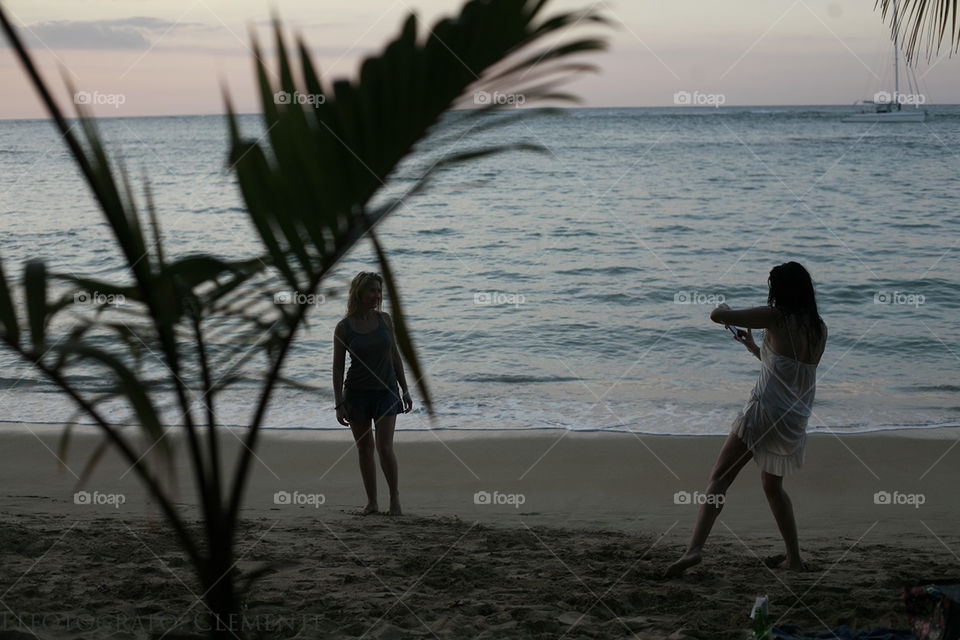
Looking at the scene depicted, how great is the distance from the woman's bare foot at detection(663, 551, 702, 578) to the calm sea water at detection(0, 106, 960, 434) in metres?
2.11

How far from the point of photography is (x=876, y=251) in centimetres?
1698

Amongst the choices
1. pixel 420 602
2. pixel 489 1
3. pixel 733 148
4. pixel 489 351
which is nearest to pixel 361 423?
pixel 420 602

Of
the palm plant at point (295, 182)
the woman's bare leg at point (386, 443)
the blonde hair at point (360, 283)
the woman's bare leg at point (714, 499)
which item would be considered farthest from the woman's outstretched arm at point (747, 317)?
the palm plant at point (295, 182)

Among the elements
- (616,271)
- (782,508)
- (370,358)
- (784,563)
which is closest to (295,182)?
(782,508)

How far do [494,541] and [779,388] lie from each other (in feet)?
5.99

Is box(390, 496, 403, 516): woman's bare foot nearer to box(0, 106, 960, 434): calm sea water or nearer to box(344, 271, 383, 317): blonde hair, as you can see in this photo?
box(344, 271, 383, 317): blonde hair

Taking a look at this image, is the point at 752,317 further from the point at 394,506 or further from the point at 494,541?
the point at 394,506

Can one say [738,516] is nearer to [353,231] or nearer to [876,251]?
[353,231]

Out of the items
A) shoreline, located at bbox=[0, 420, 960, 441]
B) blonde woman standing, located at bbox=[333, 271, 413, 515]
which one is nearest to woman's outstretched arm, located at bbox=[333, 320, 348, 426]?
blonde woman standing, located at bbox=[333, 271, 413, 515]

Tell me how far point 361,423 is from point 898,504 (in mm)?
3742

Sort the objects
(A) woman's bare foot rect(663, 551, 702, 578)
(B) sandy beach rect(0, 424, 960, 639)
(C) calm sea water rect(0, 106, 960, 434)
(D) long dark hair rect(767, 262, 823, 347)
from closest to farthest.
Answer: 1. (B) sandy beach rect(0, 424, 960, 639)
2. (D) long dark hair rect(767, 262, 823, 347)
3. (A) woman's bare foot rect(663, 551, 702, 578)
4. (C) calm sea water rect(0, 106, 960, 434)

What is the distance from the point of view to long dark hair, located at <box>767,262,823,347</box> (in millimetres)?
4367

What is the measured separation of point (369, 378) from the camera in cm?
587

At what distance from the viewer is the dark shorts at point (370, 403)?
19.3 ft
